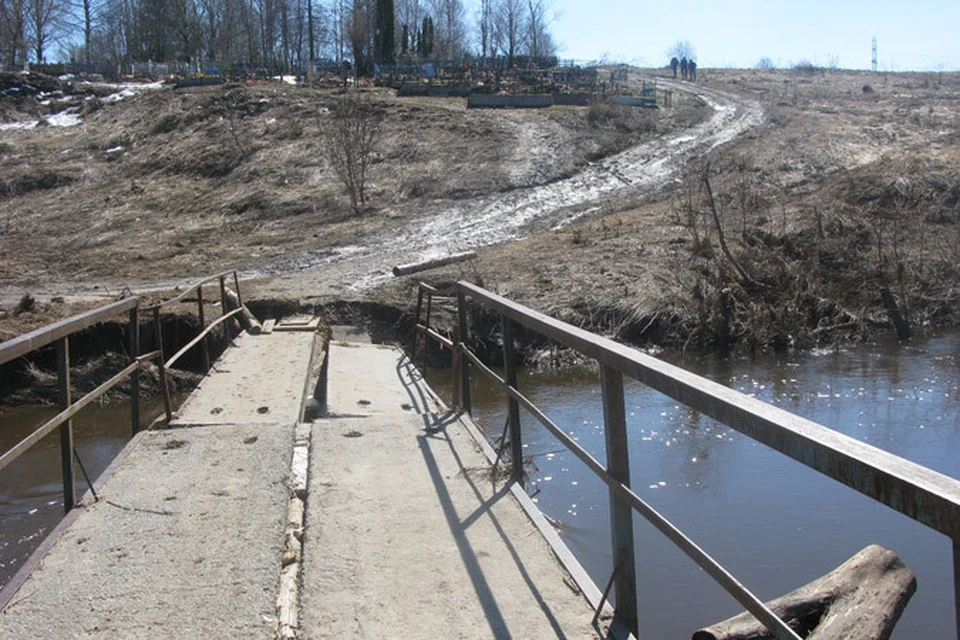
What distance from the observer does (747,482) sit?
9.09 m

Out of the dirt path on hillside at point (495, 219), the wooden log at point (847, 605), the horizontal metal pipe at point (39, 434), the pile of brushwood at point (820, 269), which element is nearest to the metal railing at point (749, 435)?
the wooden log at point (847, 605)

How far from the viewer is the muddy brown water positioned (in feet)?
27.1

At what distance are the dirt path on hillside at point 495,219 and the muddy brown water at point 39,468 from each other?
4.73m

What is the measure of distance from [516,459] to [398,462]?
0.83m

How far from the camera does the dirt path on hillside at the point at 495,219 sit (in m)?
19.0

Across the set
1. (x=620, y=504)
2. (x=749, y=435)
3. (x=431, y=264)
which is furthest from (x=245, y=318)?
(x=749, y=435)

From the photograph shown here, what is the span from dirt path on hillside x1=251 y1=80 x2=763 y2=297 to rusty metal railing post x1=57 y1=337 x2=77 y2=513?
12.0 m

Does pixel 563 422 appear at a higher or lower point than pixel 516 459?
lower

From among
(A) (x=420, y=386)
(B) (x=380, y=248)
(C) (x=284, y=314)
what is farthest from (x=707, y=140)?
(A) (x=420, y=386)

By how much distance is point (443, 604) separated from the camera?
3350 mm

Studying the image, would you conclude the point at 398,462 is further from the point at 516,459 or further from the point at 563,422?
the point at 563,422

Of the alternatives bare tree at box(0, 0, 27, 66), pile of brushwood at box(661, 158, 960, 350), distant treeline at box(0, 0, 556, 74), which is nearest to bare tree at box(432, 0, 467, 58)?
distant treeline at box(0, 0, 556, 74)

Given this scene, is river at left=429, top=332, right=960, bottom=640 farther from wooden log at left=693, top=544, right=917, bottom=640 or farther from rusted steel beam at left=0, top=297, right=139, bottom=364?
rusted steel beam at left=0, top=297, right=139, bottom=364

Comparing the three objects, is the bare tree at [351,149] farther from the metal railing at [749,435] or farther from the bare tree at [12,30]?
the bare tree at [12,30]
